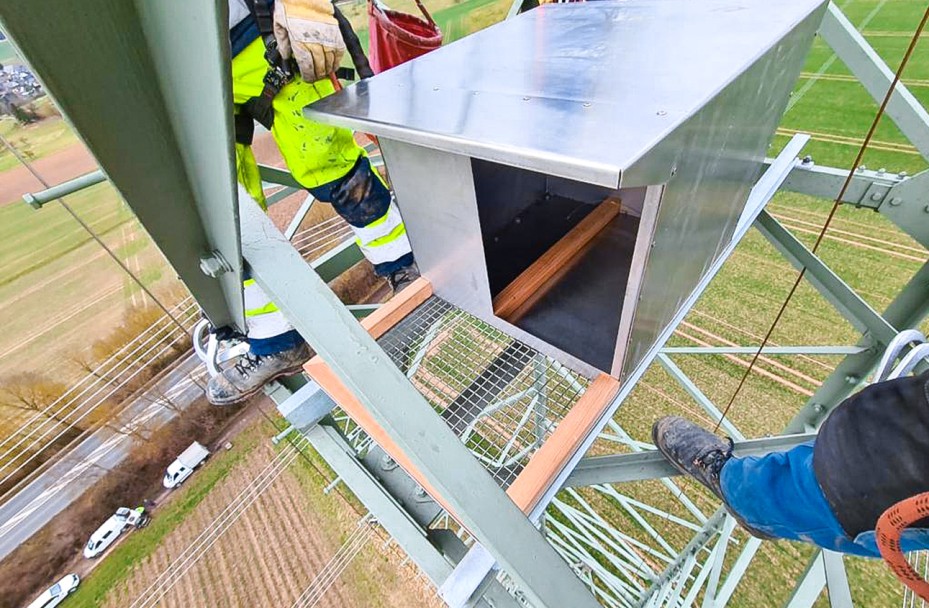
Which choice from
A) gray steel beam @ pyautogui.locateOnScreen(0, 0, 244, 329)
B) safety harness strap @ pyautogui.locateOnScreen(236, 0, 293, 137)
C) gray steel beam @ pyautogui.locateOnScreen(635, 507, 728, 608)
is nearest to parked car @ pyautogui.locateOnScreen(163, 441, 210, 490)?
gray steel beam @ pyautogui.locateOnScreen(635, 507, 728, 608)

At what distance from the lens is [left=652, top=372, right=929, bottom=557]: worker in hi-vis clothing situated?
3.29 feet

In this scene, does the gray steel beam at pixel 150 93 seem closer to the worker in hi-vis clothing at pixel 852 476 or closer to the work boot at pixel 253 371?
the work boot at pixel 253 371

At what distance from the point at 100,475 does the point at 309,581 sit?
4358mm

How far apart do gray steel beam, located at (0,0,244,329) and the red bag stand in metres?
1.42

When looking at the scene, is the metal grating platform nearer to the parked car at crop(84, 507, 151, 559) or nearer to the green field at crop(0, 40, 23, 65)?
the green field at crop(0, 40, 23, 65)

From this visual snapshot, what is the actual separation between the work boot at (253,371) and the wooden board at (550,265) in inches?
47.9

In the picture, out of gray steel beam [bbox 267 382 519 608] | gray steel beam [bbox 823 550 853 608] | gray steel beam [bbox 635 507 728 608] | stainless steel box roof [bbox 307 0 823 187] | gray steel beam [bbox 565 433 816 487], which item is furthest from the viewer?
gray steel beam [bbox 635 507 728 608]

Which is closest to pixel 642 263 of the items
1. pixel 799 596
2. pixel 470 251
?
pixel 470 251

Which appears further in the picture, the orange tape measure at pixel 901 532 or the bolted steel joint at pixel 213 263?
the bolted steel joint at pixel 213 263

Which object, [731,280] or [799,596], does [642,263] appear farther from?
[731,280]

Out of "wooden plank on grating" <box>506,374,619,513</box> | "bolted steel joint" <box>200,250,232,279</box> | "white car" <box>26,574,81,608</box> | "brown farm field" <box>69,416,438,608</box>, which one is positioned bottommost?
"brown farm field" <box>69,416,438,608</box>

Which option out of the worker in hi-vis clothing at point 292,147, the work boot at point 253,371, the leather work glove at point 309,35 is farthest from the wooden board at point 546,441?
the leather work glove at point 309,35

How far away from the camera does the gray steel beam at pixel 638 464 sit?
166 cm

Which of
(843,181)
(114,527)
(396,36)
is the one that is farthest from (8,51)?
(114,527)
